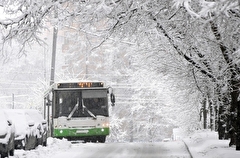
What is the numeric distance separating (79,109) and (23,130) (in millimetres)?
7703

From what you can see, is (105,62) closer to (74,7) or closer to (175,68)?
(175,68)

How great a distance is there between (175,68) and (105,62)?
4747cm

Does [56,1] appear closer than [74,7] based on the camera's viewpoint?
Yes

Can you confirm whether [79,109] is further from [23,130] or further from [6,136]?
[6,136]

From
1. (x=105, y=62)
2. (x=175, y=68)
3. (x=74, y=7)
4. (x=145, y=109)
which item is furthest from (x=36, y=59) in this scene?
(x=74, y=7)

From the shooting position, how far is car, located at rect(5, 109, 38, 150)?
1786 cm

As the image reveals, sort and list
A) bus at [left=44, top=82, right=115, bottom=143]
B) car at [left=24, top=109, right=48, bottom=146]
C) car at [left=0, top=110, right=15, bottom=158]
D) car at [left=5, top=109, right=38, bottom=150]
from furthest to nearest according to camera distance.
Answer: bus at [left=44, top=82, right=115, bottom=143] < car at [left=24, top=109, right=48, bottom=146] < car at [left=5, top=109, right=38, bottom=150] < car at [left=0, top=110, right=15, bottom=158]

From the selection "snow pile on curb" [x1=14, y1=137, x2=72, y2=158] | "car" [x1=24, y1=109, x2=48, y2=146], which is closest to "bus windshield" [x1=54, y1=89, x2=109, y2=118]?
"car" [x1=24, y1=109, x2=48, y2=146]

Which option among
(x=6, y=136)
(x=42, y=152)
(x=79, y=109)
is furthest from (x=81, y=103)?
(x=6, y=136)

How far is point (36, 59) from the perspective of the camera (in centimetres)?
8844

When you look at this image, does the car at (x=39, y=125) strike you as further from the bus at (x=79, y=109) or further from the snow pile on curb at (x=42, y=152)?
the bus at (x=79, y=109)

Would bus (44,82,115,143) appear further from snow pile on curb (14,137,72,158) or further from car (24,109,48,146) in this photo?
snow pile on curb (14,137,72,158)

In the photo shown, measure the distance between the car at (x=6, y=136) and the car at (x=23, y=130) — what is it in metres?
1.36

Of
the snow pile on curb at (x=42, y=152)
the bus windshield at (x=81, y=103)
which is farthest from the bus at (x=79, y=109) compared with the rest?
the snow pile on curb at (x=42, y=152)
